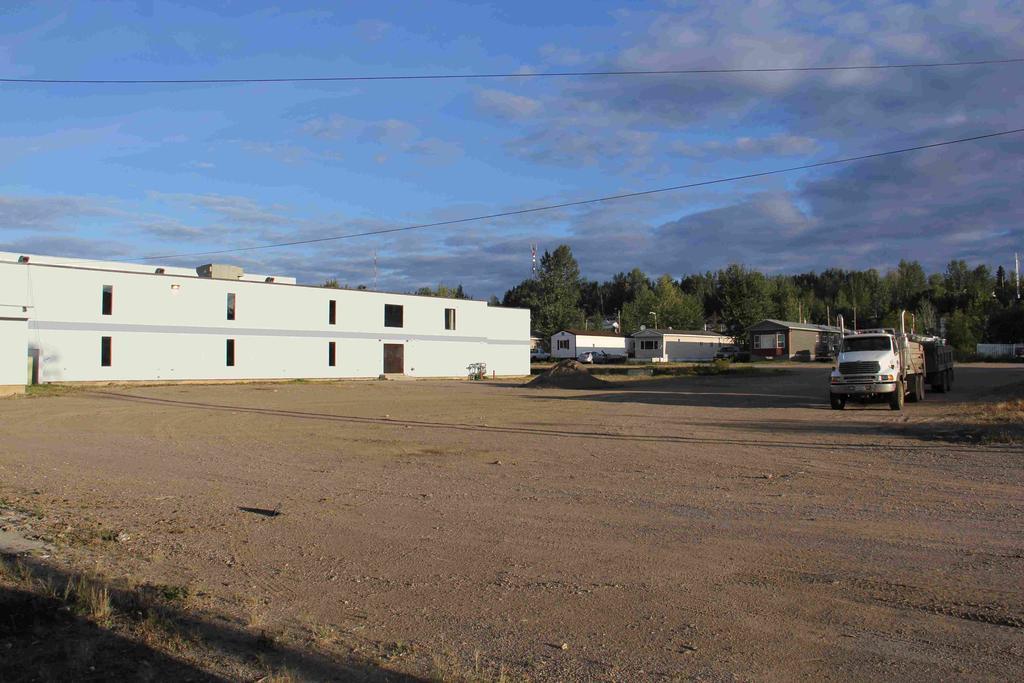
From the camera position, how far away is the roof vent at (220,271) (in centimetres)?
5406

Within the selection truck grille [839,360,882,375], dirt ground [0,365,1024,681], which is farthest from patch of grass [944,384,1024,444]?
truck grille [839,360,882,375]

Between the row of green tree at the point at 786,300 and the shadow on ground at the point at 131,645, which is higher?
the row of green tree at the point at 786,300

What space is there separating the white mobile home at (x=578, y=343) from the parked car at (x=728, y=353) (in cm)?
1656

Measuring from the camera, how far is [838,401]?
26125 millimetres

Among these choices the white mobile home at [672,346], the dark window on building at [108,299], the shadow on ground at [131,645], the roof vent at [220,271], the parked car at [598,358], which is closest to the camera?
the shadow on ground at [131,645]

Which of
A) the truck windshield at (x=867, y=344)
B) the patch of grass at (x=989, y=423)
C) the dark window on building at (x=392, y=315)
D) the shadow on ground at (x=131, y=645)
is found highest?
the dark window on building at (x=392, y=315)

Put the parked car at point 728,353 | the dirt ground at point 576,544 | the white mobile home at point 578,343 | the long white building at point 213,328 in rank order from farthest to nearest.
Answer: the white mobile home at point 578,343 < the parked car at point 728,353 < the long white building at point 213,328 < the dirt ground at point 576,544

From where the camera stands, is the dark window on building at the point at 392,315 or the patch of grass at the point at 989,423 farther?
the dark window on building at the point at 392,315

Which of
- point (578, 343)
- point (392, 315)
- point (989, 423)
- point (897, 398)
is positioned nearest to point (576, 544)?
point (989, 423)

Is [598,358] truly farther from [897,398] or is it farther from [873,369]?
[873,369]

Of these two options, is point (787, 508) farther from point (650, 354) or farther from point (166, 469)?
point (650, 354)

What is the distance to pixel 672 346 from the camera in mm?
92750

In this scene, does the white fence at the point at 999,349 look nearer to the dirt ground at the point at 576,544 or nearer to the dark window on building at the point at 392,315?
the dark window on building at the point at 392,315

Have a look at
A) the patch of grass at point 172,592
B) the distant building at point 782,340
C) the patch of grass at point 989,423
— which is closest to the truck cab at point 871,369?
the patch of grass at point 989,423
